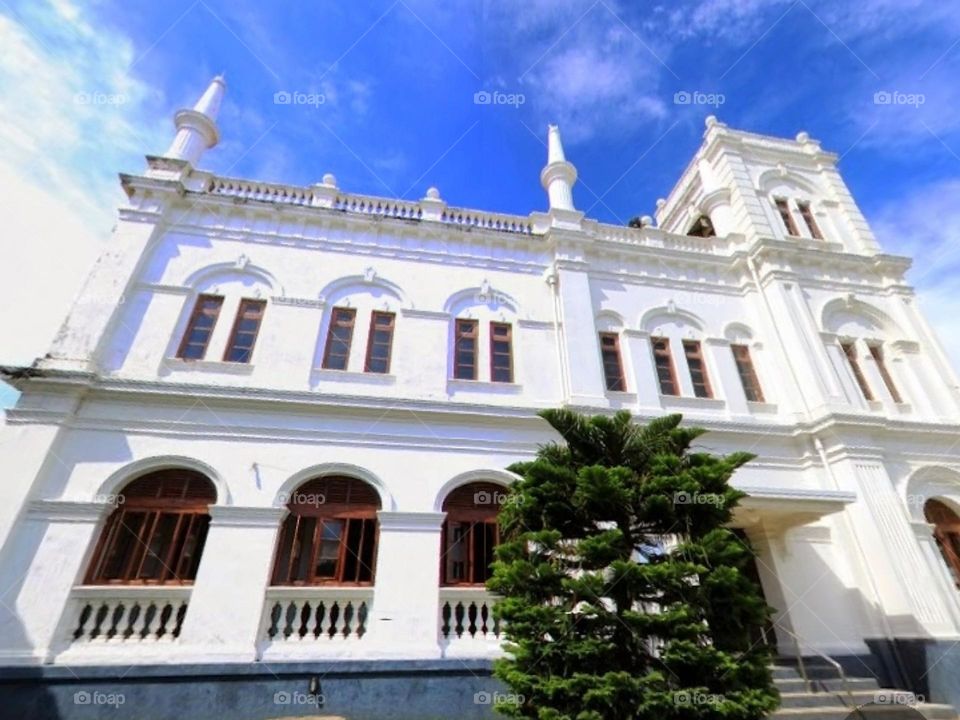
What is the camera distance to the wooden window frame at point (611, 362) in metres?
10.7

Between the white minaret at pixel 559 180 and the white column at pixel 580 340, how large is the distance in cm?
235


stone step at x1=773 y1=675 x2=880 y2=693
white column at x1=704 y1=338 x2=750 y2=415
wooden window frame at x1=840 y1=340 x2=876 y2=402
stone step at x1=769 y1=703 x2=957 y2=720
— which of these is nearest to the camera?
stone step at x1=769 y1=703 x2=957 y2=720

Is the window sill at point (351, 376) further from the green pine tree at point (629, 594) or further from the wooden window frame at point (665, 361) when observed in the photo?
the wooden window frame at point (665, 361)

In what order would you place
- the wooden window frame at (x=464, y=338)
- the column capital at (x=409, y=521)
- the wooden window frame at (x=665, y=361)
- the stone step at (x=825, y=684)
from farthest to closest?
the wooden window frame at (x=665, y=361), the wooden window frame at (x=464, y=338), the column capital at (x=409, y=521), the stone step at (x=825, y=684)

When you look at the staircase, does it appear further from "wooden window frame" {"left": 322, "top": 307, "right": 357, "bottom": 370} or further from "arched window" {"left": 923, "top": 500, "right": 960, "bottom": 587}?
"wooden window frame" {"left": 322, "top": 307, "right": 357, "bottom": 370}

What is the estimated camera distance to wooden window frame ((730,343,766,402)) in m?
11.2

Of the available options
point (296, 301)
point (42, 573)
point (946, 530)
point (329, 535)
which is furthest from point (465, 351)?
point (946, 530)

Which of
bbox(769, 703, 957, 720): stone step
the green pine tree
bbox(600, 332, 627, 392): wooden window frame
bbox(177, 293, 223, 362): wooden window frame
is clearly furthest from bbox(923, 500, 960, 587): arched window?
bbox(177, 293, 223, 362): wooden window frame

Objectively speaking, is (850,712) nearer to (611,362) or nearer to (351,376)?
(611,362)

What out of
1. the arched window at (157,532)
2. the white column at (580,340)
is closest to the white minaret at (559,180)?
the white column at (580,340)

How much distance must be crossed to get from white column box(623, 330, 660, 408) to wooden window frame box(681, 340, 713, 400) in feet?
3.09

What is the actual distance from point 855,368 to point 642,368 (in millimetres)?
5333

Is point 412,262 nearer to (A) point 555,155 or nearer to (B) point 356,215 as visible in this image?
(B) point 356,215

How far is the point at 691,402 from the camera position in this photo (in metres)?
10.6
